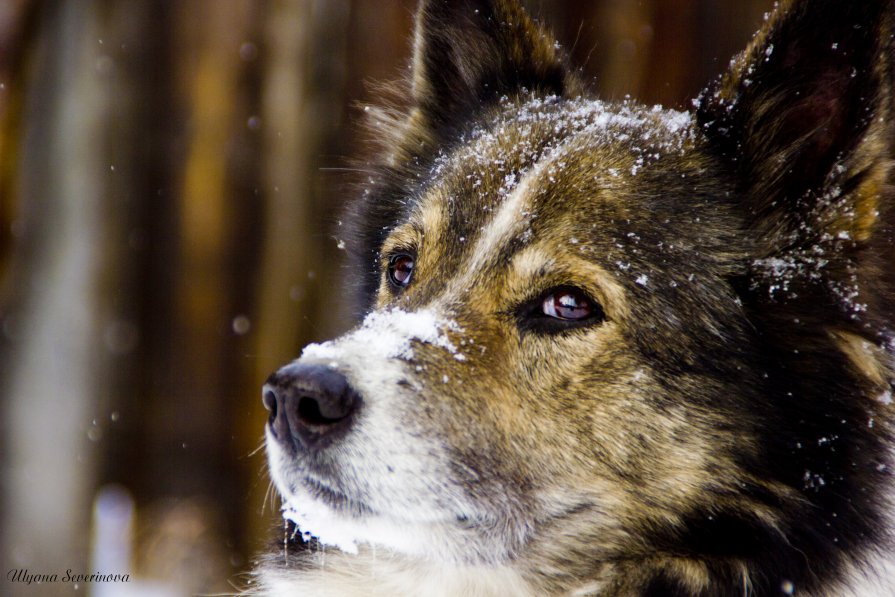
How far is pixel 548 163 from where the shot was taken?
3084mm

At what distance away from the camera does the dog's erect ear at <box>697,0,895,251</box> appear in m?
2.50

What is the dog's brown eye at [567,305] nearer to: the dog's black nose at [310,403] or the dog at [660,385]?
the dog at [660,385]

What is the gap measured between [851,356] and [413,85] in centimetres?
209

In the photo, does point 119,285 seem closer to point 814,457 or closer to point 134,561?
point 134,561

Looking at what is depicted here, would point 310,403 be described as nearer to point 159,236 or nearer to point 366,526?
point 366,526

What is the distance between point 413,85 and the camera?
381cm

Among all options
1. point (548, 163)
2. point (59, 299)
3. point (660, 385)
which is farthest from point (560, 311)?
point (59, 299)

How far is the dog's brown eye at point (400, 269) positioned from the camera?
3.27 metres

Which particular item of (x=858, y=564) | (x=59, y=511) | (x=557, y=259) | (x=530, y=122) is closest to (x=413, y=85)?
(x=530, y=122)

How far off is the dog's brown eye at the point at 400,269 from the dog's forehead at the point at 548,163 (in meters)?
0.15

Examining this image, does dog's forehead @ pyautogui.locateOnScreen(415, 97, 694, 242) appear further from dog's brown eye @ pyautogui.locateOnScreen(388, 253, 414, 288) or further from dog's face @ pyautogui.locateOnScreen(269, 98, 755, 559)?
dog's brown eye @ pyautogui.locateOnScreen(388, 253, 414, 288)

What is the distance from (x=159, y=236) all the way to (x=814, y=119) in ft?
12.9

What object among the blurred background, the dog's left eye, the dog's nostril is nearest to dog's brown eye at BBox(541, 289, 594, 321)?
the dog's left eye

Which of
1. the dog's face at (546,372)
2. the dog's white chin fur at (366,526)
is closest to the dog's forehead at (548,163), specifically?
the dog's face at (546,372)
